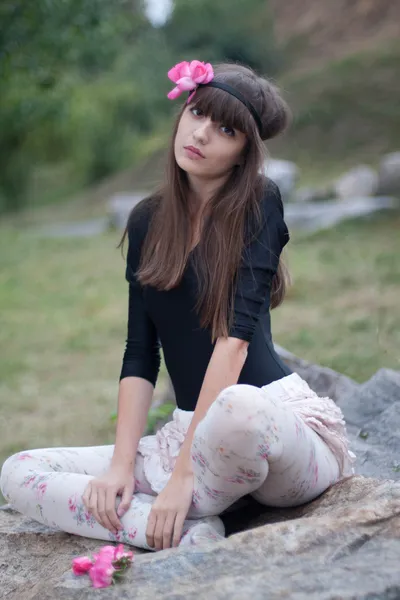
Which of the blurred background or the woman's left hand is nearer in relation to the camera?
the woman's left hand

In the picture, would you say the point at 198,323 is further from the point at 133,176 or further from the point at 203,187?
the point at 133,176

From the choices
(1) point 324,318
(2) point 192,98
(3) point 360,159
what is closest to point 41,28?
(1) point 324,318

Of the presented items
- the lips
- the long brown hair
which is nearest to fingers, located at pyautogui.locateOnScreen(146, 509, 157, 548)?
the long brown hair

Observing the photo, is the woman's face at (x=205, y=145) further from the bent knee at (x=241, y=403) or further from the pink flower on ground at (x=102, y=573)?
the pink flower on ground at (x=102, y=573)

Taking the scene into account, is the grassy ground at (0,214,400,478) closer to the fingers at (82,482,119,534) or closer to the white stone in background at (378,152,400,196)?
the white stone in background at (378,152,400,196)

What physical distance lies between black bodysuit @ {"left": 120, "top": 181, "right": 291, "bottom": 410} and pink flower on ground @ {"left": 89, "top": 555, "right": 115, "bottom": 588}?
2.06 ft

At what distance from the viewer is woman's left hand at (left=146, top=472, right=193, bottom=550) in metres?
1.95

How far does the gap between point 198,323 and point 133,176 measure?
49.2ft

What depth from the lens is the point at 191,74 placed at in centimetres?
223

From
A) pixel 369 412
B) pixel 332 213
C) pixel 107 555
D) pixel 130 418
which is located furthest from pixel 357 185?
pixel 107 555

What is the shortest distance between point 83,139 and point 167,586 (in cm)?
1782

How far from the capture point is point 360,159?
1429cm

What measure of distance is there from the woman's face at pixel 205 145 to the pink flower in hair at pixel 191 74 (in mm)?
58

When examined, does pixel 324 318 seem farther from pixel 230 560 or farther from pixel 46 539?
pixel 230 560
